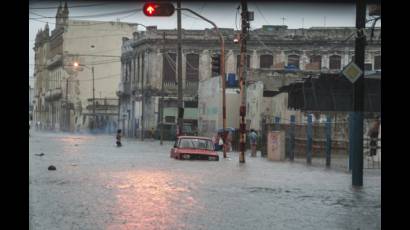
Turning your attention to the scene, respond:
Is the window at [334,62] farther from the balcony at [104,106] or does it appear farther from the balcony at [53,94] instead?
the balcony at [53,94]

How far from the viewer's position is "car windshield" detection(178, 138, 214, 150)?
1221 inches

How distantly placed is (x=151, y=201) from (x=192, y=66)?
5398 cm

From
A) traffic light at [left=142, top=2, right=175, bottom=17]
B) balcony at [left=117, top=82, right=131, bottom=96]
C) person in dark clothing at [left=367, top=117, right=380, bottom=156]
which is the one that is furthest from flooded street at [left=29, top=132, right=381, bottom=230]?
balcony at [left=117, top=82, right=131, bottom=96]

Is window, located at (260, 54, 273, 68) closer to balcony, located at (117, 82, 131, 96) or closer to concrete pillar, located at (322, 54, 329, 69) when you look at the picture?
concrete pillar, located at (322, 54, 329, 69)

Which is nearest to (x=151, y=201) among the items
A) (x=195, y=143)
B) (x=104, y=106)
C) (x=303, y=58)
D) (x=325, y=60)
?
(x=195, y=143)

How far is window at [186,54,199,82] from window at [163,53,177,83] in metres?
1.27

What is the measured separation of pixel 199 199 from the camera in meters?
15.6

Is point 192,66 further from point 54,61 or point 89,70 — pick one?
point 54,61

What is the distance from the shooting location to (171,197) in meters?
15.8

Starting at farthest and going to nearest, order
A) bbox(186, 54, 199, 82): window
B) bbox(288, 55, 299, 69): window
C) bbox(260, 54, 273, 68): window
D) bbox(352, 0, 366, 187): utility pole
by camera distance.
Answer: bbox(186, 54, 199, 82): window < bbox(260, 54, 273, 68): window < bbox(288, 55, 299, 69): window < bbox(352, 0, 366, 187): utility pole
